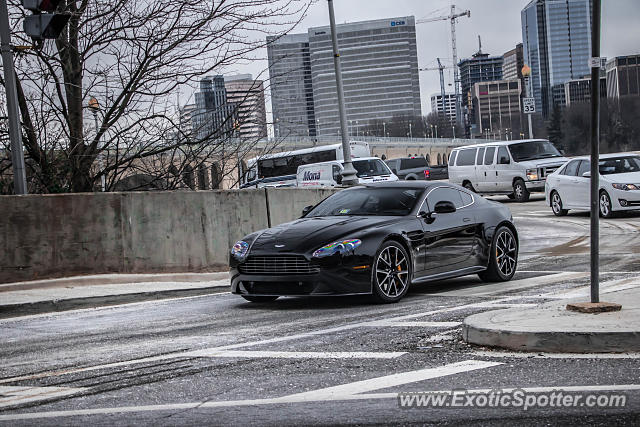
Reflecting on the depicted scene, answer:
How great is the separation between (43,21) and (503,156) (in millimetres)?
22894

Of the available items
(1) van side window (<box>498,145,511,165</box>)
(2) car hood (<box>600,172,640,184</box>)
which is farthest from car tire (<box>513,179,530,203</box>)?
(2) car hood (<box>600,172,640,184</box>)

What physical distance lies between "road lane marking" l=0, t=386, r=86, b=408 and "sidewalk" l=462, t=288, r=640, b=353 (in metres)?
2.82

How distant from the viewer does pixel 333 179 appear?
40.6 m

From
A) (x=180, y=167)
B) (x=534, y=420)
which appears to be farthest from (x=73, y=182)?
(x=534, y=420)

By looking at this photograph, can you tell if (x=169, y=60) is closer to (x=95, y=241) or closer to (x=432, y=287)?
(x=95, y=241)

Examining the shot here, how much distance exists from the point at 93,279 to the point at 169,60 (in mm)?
3935

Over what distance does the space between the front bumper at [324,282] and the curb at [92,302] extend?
106 inches

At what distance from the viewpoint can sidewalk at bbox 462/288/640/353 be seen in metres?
5.88

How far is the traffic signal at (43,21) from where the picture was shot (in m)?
10.6

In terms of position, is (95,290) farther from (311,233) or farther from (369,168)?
(369,168)

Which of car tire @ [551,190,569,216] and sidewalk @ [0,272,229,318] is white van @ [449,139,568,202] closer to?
car tire @ [551,190,569,216]

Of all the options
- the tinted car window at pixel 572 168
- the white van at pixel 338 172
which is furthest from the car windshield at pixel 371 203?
the white van at pixel 338 172

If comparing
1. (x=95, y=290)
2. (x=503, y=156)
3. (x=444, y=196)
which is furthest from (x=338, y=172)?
(x=444, y=196)

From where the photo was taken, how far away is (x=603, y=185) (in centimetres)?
2130
